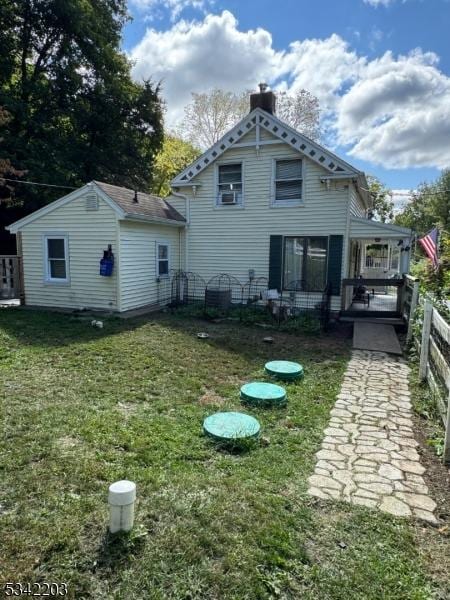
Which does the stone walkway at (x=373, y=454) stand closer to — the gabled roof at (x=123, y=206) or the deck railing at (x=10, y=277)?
the gabled roof at (x=123, y=206)

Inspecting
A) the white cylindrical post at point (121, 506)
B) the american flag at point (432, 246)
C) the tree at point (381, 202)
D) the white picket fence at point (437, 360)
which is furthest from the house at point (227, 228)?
the tree at point (381, 202)

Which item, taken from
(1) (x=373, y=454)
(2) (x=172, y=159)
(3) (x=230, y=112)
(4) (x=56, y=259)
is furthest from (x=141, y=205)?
(3) (x=230, y=112)

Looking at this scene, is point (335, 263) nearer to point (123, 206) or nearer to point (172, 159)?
point (123, 206)

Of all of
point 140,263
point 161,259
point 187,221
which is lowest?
point 140,263

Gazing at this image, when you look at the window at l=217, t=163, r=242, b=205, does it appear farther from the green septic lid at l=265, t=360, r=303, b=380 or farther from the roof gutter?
the green septic lid at l=265, t=360, r=303, b=380

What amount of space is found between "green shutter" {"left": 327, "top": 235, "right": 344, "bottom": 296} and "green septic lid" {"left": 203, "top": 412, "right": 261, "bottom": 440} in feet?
24.2

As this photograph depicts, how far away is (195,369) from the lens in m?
6.04

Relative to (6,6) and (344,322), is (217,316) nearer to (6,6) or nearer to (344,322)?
(344,322)

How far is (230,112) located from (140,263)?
20.4m

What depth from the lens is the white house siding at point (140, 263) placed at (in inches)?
396

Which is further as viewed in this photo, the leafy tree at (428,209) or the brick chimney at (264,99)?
the leafy tree at (428,209)

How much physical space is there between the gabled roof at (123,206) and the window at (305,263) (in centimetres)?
372

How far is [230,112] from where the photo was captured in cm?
2669

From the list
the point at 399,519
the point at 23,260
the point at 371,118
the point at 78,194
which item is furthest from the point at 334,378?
the point at 371,118
